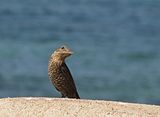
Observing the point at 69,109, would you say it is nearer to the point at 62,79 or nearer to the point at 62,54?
the point at 62,79

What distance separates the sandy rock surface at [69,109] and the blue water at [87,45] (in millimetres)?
11627

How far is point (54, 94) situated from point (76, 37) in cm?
1008

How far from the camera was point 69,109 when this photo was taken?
954 cm

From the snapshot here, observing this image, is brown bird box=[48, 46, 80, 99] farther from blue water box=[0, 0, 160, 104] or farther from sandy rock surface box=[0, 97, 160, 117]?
blue water box=[0, 0, 160, 104]

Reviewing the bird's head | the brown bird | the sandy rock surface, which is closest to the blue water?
the bird's head

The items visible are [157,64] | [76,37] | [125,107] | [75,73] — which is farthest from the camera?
[76,37]

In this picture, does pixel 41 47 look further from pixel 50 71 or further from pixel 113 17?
pixel 50 71

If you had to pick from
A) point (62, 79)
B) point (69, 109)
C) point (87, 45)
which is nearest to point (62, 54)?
point (62, 79)

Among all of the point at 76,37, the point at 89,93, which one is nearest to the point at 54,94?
the point at 89,93

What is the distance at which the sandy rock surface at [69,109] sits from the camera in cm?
945

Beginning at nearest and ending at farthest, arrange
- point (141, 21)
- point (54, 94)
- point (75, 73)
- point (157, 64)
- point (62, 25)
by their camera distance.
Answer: point (54, 94) → point (75, 73) → point (157, 64) → point (62, 25) → point (141, 21)

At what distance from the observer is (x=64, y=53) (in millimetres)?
11203

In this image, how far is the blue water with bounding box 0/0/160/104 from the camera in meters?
24.3

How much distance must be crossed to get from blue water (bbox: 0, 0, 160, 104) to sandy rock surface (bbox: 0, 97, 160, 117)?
11627mm
